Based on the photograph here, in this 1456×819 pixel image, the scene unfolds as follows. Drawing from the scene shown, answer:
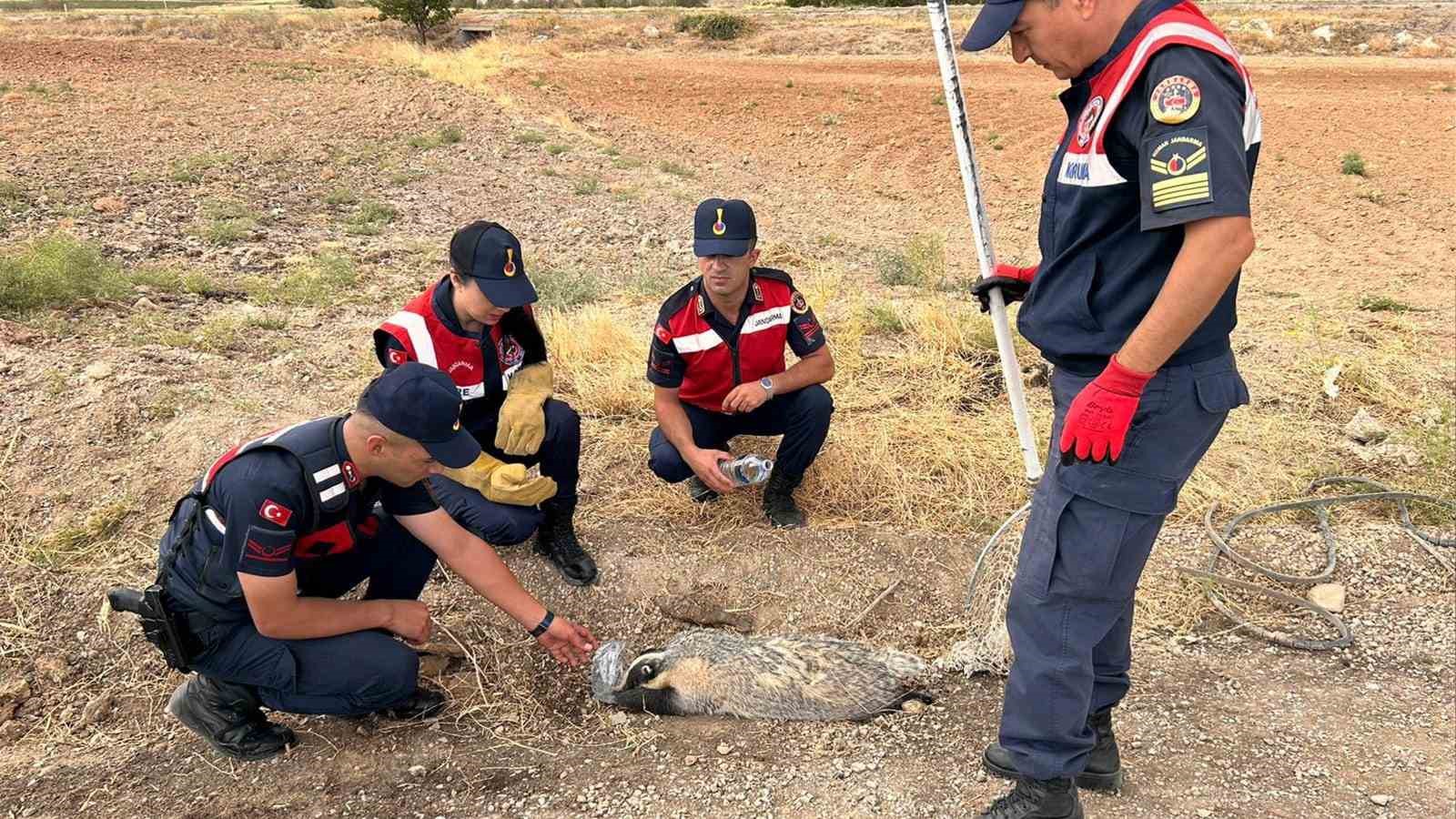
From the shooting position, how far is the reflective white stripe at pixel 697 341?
Answer: 3686 millimetres

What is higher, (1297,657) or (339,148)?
(339,148)

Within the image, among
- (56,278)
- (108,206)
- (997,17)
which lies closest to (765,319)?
(997,17)

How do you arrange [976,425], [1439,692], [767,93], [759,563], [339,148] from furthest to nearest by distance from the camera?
[767,93] → [339,148] → [976,425] → [759,563] → [1439,692]

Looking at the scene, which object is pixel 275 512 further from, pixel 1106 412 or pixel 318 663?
pixel 1106 412

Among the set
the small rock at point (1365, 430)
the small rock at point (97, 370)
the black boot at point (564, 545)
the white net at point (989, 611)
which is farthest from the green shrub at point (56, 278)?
the small rock at point (1365, 430)

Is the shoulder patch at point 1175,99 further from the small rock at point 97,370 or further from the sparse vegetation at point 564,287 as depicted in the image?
the sparse vegetation at point 564,287

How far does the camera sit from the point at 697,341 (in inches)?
146

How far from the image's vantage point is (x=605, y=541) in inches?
152

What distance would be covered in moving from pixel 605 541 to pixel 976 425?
1.97m

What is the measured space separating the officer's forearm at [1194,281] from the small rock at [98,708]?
132 inches

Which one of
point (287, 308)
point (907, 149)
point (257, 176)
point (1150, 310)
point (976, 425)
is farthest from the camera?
point (907, 149)

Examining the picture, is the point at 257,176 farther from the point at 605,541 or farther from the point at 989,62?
the point at 989,62

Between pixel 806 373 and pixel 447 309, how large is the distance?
1455 millimetres

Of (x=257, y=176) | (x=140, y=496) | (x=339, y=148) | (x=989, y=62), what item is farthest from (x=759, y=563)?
(x=989, y=62)
